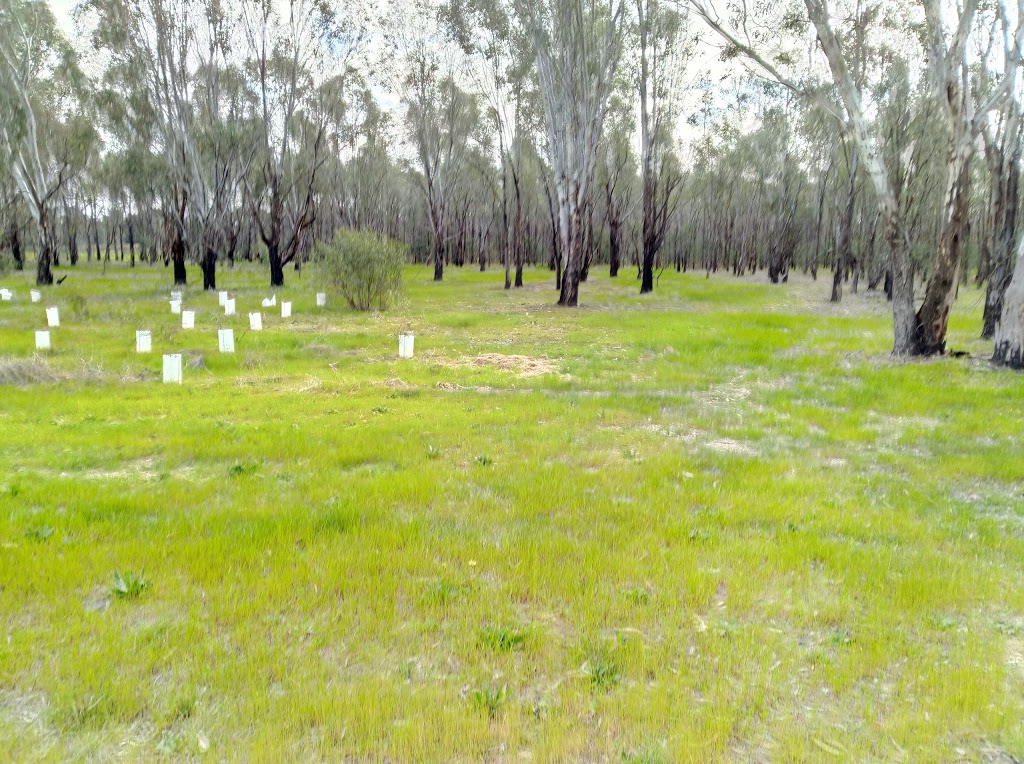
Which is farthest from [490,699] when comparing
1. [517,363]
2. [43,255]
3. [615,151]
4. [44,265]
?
[615,151]

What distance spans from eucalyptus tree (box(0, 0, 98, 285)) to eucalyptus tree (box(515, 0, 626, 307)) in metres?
19.7

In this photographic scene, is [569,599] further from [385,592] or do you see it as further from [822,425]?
[822,425]

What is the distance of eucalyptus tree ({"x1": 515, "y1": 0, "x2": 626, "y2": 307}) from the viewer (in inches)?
910

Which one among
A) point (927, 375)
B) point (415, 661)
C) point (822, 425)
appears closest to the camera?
point (415, 661)

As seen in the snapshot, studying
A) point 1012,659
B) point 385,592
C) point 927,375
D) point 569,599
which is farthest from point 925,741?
point 927,375

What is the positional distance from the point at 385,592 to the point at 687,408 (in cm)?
632

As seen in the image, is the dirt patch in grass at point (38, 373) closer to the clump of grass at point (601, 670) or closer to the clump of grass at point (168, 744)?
the clump of grass at point (168, 744)

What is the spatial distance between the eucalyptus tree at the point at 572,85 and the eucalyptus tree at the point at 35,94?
19.7 metres

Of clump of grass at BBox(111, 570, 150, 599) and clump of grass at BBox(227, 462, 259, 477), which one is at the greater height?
clump of grass at BBox(227, 462, 259, 477)

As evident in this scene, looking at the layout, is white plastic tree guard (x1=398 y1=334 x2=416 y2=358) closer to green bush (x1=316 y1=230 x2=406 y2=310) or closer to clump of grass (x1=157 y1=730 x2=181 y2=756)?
green bush (x1=316 y1=230 x2=406 y2=310)

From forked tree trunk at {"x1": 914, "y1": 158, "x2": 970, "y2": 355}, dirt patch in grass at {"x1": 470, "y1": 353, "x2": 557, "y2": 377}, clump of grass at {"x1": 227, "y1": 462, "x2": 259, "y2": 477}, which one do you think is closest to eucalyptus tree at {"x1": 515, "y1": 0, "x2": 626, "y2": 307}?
dirt patch in grass at {"x1": 470, "y1": 353, "x2": 557, "y2": 377}

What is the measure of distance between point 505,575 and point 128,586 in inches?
89.4

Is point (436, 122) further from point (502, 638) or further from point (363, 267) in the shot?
point (502, 638)

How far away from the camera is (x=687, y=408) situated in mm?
9375
